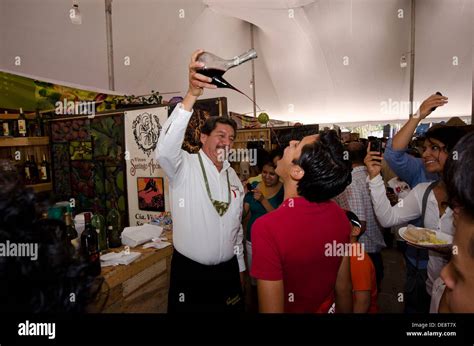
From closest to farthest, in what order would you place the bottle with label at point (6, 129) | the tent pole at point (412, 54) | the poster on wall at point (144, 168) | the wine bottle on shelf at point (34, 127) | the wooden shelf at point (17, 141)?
the wooden shelf at point (17, 141) < the bottle with label at point (6, 129) < the poster on wall at point (144, 168) < the wine bottle on shelf at point (34, 127) < the tent pole at point (412, 54)

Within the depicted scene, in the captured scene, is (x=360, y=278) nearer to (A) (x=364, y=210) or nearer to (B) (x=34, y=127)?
(A) (x=364, y=210)

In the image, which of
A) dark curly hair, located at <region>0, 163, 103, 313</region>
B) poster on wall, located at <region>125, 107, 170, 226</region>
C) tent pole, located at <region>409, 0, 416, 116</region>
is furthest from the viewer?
tent pole, located at <region>409, 0, 416, 116</region>

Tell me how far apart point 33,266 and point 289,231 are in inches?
32.6

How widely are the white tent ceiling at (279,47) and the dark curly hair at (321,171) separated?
5.38 m

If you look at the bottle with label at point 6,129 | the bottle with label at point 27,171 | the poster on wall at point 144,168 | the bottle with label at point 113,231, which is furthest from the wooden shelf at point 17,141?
the bottle with label at point 113,231

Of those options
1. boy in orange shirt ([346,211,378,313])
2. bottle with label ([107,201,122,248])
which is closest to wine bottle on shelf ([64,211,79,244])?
bottle with label ([107,201,122,248])

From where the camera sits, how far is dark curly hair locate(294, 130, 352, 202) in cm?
120

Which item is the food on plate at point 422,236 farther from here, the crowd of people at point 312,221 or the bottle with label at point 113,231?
Result: the bottle with label at point 113,231

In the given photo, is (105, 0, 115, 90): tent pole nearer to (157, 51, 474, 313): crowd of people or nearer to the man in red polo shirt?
(157, 51, 474, 313): crowd of people

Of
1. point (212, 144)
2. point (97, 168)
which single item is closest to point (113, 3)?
point (97, 168)

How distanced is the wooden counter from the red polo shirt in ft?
3.28

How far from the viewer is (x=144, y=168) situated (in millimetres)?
3574

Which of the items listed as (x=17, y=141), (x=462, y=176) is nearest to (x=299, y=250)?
(x=462, y=176)

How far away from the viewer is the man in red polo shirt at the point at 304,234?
1103 millimetres
